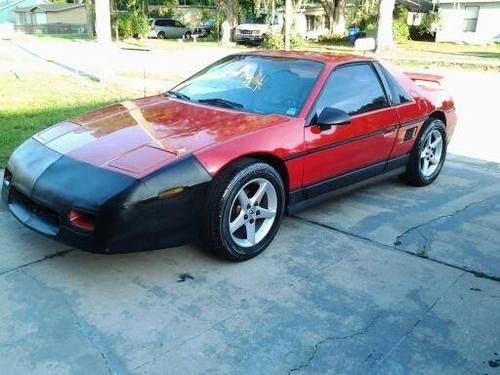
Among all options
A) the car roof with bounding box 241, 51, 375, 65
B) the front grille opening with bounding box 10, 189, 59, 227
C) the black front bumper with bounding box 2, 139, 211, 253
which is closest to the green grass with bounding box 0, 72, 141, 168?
the front grille opening with bounding box 10, 189, 59, 227

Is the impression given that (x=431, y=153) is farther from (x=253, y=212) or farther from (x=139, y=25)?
(x=139, y=25)

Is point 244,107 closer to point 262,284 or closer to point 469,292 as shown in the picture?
point 262,284

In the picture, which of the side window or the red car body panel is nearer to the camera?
the red car body panel

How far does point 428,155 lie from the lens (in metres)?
5.54

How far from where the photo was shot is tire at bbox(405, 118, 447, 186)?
5297mm

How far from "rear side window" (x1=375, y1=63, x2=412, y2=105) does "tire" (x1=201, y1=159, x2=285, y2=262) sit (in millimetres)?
1789

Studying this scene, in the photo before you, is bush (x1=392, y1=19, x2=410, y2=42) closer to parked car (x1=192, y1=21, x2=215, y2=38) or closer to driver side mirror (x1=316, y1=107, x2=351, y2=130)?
parked car (x1=192, y1=21, x2=215, y2=38)

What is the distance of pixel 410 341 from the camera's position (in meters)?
2.89

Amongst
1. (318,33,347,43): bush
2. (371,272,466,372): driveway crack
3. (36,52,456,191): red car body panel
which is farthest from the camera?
(318,33,347,43): bush

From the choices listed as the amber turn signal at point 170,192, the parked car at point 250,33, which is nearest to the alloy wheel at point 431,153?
the amber turn signal at point 170,192

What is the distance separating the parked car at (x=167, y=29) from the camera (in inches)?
1582

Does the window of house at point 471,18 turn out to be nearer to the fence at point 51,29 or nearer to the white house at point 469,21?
the white house at point 469,21

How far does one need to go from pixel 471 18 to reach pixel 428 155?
30.3 meters

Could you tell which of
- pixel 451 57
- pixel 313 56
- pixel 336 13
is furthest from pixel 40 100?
pixel 336 13
